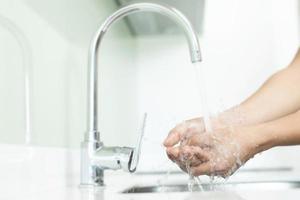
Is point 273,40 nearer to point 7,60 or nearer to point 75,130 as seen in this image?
point 75,130

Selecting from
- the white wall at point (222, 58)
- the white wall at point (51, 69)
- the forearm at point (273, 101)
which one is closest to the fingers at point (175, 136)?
the forearm at point (273, 101)

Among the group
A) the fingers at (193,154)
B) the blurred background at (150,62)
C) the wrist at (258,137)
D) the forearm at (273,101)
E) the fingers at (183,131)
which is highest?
the blurred background at (150,62)

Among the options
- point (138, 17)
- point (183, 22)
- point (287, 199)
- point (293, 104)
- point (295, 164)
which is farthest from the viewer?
point (295, 164)

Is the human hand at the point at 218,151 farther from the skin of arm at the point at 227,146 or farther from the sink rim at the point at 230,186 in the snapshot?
the sink rim at the point at 230,186

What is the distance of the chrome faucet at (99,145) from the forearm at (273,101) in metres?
0.18

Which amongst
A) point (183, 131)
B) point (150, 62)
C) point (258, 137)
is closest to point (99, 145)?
point (183, 131)

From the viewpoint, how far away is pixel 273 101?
3.06ft

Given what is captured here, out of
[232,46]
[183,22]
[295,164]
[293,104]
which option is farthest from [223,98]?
[183,22]

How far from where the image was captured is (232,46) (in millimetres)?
1802

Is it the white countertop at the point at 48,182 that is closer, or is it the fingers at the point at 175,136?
the white countertop at the point at 48,182

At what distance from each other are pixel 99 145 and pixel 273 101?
1.17 ft

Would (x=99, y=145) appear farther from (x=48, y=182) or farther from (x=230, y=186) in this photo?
(x=230, y=186)

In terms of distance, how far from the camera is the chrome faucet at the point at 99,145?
0.76 metres

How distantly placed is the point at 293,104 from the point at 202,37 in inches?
35.1
